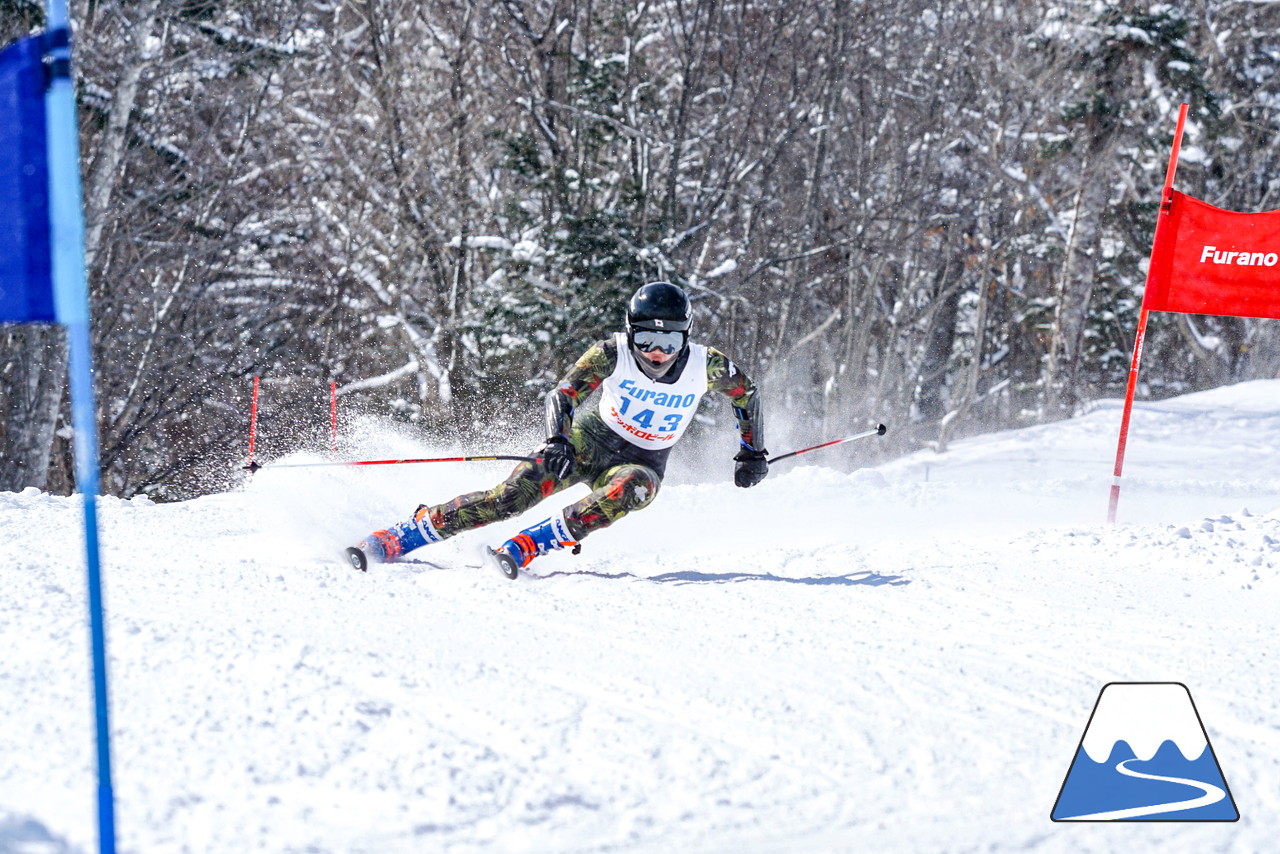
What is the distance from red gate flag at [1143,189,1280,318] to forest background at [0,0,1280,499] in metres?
6.45

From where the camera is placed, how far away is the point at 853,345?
67.4 feet

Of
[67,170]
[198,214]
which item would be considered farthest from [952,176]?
[67,170]

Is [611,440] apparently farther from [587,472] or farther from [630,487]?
[630,487]

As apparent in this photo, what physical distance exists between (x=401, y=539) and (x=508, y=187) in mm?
12254

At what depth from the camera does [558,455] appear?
526cm

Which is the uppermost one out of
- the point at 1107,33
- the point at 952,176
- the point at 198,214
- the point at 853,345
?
the point at 1107,33

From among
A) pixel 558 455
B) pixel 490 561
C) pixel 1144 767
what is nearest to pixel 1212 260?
pixel 558 455

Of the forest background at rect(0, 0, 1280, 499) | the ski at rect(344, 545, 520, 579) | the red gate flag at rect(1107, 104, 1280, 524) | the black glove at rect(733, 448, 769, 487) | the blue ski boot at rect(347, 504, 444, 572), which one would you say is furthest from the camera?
the forest background at rect(0, 0, 1280, 499)

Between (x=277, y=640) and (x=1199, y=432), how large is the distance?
1317 centimetres

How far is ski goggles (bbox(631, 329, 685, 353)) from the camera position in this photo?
559 centimetres

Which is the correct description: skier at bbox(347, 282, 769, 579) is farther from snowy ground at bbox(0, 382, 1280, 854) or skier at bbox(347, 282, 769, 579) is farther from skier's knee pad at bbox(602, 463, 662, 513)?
snowy ground at bbox(0, 382, 1280, 854)

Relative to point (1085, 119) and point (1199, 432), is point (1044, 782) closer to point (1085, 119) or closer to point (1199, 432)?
point (1199, 432)

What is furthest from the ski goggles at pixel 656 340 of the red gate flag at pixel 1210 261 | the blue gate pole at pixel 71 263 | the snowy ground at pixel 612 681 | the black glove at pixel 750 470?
the blue gate pole at pixel 71 263

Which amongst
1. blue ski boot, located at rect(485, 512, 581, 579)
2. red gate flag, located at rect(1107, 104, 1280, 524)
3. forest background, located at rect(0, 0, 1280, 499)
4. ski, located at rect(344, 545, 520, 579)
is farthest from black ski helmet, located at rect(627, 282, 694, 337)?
forest background, located at rect(0, 0, 1280, 499)
